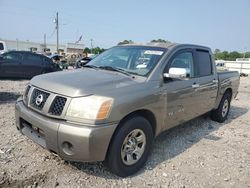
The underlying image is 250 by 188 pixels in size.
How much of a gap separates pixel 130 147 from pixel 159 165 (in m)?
0.68

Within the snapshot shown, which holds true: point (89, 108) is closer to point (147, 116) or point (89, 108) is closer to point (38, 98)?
point (38, 98)

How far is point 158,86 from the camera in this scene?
372 cm

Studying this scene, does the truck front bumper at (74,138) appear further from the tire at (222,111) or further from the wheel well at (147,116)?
the tire at (222,111)

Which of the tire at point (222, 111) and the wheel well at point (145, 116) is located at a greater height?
the wheel well at point (145, 116)

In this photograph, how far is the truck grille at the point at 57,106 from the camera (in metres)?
3.02

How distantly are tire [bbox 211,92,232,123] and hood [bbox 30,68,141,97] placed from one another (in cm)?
340

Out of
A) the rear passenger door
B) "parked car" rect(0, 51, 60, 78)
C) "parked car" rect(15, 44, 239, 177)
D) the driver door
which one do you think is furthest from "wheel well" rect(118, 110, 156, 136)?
"parked car" rect(0, 51, 60, 78)

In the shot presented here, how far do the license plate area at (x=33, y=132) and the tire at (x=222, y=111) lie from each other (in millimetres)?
4352

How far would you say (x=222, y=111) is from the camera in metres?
6.34

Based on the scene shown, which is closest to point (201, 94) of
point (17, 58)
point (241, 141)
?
point (241, 141)

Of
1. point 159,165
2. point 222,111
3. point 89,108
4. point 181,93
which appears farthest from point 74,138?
point 222,111

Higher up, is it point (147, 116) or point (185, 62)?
point (185, 62)

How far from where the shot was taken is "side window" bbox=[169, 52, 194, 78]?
424cm

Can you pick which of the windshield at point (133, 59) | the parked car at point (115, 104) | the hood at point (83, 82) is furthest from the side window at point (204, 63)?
the hood at point (83, 82)
